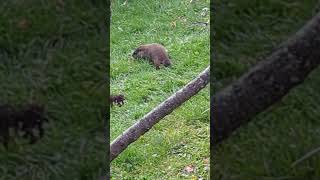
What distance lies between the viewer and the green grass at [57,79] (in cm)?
76

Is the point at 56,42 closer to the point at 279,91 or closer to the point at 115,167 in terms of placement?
the point at 279,91

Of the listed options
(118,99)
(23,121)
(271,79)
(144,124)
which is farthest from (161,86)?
(271,79)

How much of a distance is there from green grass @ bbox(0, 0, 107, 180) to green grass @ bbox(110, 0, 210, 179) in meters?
1.03

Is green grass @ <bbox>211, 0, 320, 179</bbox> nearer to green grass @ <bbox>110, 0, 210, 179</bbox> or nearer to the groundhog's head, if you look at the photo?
green grass @ <bbox>110, 0, 210, 179</bbox>

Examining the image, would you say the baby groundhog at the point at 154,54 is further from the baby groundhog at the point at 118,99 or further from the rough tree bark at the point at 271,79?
the rough tree bark at the point at 271,79

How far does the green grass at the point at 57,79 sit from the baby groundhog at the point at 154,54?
194 centimetres

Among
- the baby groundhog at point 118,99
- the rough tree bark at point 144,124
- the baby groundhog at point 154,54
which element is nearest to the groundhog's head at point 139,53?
the baby groundhog at point 154,54

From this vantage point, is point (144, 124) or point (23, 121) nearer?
point (23, 121)

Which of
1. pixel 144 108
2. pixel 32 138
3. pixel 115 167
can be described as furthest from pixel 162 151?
pixel 32 138

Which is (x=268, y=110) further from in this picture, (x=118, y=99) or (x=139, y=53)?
(x=139, y=53)

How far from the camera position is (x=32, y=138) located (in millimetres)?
800

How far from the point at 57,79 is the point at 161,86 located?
176cm

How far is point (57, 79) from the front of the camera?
778 millimetres

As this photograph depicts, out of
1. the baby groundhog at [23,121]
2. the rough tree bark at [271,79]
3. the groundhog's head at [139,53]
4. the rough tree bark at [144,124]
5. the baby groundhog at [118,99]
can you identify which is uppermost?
the rough tree bark at [271,79]
